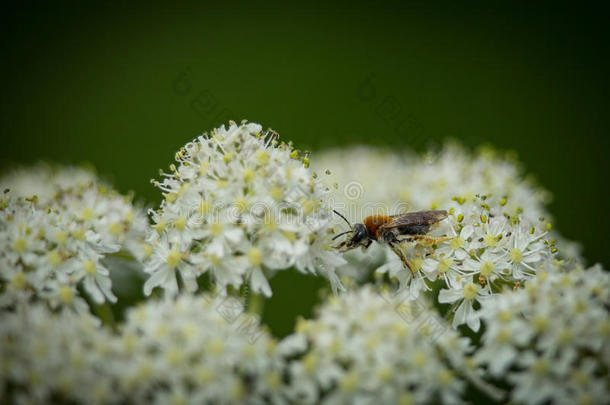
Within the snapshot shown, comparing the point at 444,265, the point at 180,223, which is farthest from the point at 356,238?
the point at 180,223

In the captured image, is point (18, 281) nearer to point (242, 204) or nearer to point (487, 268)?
point (242, 204)

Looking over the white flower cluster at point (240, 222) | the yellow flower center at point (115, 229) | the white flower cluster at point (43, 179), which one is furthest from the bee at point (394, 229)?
the white flower cluster at point (43, 179)

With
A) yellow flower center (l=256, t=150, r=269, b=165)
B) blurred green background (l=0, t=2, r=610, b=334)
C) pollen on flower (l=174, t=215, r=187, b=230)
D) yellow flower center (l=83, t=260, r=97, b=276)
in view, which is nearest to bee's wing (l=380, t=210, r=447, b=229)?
yellow flower center (l=256, t=150, r=269, b=165)

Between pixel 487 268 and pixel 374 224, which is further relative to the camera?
Answer: pixel 374 224

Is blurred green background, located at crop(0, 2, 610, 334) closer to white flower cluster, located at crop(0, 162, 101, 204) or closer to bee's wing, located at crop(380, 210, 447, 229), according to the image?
white flower cluster, located at crop(0, 162, 101, 204)

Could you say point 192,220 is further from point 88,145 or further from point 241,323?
point 88,145
